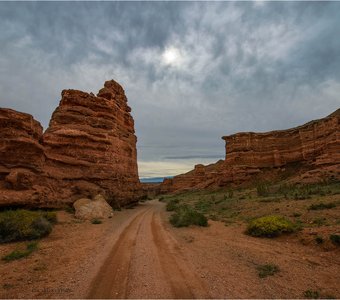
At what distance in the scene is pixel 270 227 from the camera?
12.0 m

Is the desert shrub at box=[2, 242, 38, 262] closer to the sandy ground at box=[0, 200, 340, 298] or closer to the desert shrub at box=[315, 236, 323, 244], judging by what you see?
the sandy ground at box=[0, 200, 340, 298]

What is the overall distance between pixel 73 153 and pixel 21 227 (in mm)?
12536

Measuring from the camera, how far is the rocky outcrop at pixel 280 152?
3966 centimetres

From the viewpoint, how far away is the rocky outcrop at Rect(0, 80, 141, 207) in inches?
661

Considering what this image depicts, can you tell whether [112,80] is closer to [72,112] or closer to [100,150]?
[72,112]

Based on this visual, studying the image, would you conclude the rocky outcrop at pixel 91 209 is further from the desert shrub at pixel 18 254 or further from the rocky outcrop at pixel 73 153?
the desert shrub at pixel 18 254

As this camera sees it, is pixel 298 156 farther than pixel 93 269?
Yes

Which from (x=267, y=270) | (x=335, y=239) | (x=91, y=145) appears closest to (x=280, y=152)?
(x=91, y=145)

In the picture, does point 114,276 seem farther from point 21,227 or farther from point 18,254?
point 21,227

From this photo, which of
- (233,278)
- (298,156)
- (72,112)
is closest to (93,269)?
(233,278)

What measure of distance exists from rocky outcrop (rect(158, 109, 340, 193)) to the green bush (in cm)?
3895

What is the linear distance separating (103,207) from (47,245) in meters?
10.5

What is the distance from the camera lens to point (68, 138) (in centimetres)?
2352

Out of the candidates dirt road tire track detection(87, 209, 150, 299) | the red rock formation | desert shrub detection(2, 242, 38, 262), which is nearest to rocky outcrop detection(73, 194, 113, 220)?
the red rock formation
